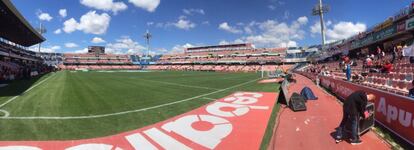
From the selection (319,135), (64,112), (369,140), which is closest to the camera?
(369,140)

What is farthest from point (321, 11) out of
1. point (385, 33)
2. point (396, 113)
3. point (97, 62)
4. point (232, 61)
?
point (97, 62)

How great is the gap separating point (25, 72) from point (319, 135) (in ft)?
121

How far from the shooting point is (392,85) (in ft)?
45.0

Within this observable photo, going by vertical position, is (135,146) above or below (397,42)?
below

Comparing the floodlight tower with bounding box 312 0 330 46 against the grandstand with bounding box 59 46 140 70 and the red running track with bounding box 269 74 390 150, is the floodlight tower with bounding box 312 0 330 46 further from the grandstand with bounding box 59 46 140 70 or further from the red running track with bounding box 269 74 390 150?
the grandstand with bounding box 59 46 140 70

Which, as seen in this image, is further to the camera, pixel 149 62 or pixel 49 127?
pixel 149 62

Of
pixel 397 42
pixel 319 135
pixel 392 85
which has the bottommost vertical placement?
pixel 319 135

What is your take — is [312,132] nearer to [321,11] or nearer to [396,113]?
[396,113]

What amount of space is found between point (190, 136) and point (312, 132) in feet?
12.9

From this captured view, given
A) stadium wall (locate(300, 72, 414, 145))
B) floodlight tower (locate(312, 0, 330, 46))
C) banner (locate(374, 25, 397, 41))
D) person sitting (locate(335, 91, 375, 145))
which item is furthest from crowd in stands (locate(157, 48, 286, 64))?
person sitting (locate(335, 91, 375, 145))

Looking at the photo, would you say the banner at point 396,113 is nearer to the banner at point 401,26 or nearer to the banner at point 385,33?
the banner at point 401,26

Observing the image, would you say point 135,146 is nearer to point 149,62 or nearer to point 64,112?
point 64,112

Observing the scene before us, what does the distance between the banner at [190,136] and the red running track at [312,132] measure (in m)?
0.63

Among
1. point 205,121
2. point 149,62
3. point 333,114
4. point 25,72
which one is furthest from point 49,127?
point 149,62
